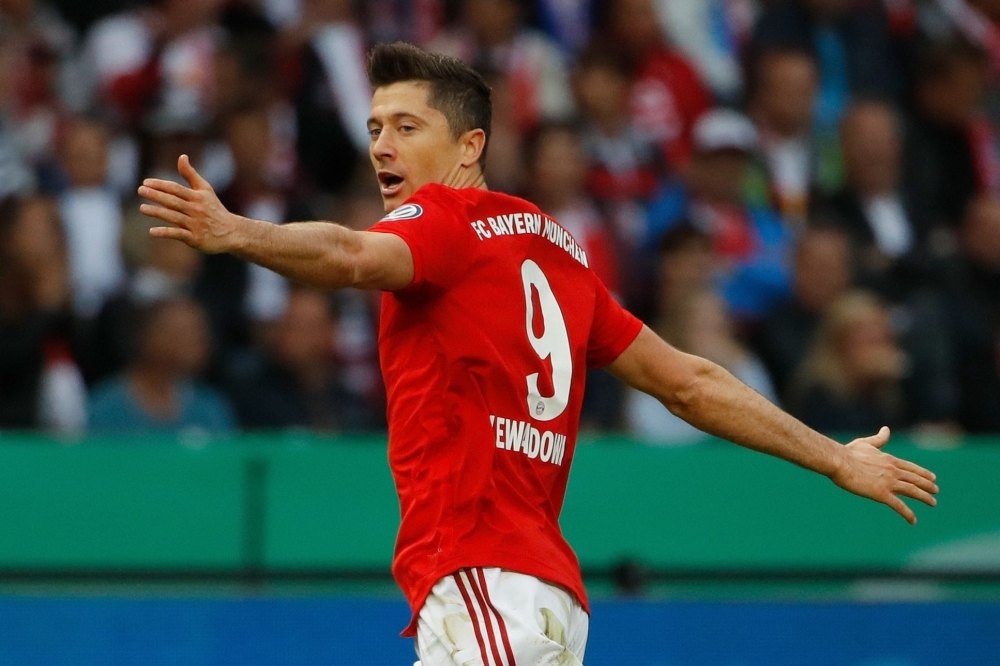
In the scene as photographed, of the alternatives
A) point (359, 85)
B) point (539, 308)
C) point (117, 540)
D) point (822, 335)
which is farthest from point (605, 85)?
point (539, 308)

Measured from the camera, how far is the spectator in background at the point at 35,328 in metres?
7.69

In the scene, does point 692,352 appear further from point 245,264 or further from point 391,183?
point 391,183

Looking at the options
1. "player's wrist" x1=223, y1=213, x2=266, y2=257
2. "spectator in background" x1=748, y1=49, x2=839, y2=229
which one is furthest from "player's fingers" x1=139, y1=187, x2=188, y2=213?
"spectator in background" x1=748, y1=49, x2=839, y2=229

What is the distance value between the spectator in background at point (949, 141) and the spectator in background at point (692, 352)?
255 cm

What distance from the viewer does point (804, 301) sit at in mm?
8773

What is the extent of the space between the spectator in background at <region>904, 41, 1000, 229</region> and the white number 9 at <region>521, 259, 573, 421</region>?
6.41 metres

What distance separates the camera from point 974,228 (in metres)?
9.53

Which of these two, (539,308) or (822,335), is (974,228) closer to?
(822,335)

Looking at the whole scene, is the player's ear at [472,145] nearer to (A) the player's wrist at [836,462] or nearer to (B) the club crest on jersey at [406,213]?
(B) the club crest on jersey at [406,213]

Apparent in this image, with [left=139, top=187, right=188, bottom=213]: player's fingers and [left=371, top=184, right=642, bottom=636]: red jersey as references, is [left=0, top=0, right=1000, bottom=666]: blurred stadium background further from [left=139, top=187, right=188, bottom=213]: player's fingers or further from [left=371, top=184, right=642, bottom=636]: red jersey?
[left=139, top=187, right=188, bottom=213]: player's fingers

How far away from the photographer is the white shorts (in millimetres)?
3963

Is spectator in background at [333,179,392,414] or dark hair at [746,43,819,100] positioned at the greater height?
dark hair at [746,43,819,100]

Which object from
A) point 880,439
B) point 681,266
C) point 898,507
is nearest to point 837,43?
point 681,266

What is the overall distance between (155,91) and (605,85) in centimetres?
278
